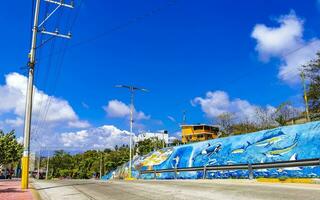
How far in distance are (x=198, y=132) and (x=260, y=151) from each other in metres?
82.8

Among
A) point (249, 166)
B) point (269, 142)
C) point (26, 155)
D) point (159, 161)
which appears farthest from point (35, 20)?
point (159, 161)

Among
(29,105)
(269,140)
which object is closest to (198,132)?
(269,140)

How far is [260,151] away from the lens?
28.8 meters

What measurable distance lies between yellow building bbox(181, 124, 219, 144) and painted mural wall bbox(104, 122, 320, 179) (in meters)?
65.5

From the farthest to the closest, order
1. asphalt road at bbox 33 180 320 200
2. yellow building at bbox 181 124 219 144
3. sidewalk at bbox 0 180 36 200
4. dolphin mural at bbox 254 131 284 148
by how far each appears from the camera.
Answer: yellow building at bbox 181 124 219 144 → dolphin mural at bbox 254 131 284 148 → sidewalk at bbox 0 180 36 200 → asphalt road at bbox 33 180 320 200

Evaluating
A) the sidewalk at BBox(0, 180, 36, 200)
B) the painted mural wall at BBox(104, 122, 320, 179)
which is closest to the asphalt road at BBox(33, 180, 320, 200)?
the sidewalk at BBox(0, 180, 36, 200)

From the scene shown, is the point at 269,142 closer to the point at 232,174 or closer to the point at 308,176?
the point at 232,174

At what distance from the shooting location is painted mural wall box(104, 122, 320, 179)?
23.3m

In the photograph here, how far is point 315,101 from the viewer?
189 ft

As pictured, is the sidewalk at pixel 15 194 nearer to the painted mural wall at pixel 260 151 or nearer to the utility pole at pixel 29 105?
the utility pole at pixel 29 105

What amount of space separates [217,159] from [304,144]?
11664mm

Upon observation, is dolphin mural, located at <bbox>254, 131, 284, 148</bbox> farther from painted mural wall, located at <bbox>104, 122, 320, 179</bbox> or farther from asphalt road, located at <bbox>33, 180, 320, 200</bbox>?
asphalt road, located at <bbox>33, 180, 320, 200</bbox>

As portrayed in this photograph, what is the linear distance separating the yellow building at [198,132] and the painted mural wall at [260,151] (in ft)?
215

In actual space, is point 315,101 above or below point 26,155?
above
